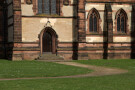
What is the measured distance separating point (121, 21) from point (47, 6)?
10864mm

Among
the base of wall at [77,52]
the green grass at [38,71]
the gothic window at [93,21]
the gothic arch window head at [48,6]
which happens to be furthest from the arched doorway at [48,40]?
the green grass at [38,71]

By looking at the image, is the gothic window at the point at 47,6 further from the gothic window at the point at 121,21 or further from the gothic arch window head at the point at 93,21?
the gothic window at the point at 121,21

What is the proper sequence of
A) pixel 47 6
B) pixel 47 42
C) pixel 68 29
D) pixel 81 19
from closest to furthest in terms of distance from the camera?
pixel 81 19 < pixel 47 6 < pixel 68 29 < pixel 47 42

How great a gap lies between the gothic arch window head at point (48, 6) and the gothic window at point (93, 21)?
5.23 meters

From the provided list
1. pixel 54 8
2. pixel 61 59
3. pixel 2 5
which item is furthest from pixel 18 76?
pixel 2 5

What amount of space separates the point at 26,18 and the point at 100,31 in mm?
10347

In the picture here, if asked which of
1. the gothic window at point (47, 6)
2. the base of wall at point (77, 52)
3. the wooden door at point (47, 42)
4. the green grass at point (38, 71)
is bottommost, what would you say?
the green grass at point (38, 71)

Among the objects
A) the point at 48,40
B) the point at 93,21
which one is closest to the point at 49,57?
the point at 48,40

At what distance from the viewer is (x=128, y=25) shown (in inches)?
1577

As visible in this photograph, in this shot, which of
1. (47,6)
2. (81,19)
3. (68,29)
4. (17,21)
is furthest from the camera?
(68,29)

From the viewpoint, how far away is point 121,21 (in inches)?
1580

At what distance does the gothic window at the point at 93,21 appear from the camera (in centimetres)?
3919

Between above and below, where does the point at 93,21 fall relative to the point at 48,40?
above

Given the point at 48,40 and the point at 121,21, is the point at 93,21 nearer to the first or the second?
the point at 121,21
